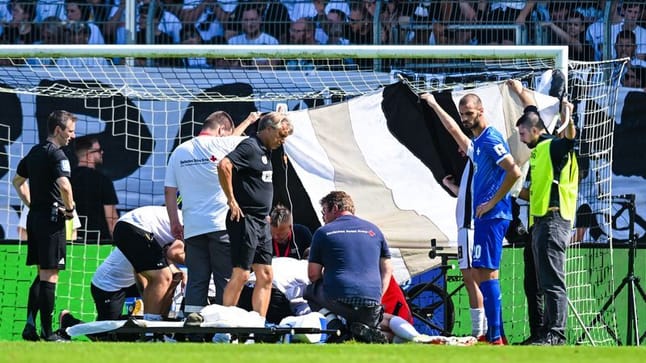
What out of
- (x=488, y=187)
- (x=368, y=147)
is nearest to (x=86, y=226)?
(x=368, y=147)

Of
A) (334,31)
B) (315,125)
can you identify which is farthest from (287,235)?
(334,31)

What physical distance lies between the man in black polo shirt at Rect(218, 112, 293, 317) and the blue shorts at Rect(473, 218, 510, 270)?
1.68 meters

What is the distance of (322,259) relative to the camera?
1039 cm

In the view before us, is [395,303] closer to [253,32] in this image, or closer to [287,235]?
[287,235]

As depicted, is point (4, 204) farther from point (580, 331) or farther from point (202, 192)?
point (580, 331)

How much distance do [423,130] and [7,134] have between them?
167 inches

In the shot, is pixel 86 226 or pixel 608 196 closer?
pixel 608 196

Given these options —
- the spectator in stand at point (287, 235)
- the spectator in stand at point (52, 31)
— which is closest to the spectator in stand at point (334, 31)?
the spectator in stand at point (287, 235)

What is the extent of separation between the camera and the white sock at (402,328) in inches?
399

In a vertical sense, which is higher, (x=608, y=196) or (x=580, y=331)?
(x=608, y=196)

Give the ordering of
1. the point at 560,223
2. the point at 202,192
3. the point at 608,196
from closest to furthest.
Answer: the point at 560,223 < the point at 202,192 < the point at 608,196

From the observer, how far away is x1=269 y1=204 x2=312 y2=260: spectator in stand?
1145 centimetres

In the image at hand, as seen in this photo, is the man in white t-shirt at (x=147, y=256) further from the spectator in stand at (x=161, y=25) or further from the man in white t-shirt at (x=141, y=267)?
the spectator in stand at (x=161, y=25)

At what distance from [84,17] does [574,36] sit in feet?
18.5
